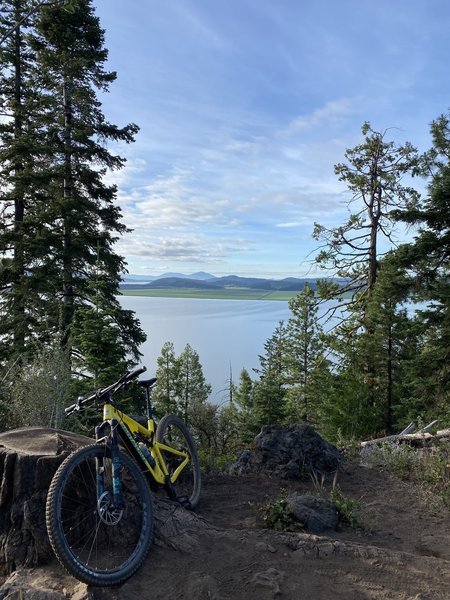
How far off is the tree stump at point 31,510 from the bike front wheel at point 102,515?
20 cm

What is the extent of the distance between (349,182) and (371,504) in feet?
53.4

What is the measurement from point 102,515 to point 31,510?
0.61 meters

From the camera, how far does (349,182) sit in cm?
1894

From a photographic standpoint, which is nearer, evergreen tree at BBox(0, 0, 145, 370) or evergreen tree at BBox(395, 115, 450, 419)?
evergreen tree at BBox(395, 115, 450, 419)

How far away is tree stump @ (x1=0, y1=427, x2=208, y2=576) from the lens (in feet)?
10.5

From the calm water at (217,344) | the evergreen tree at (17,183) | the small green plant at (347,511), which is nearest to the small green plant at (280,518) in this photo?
the small green plant at (347,511)

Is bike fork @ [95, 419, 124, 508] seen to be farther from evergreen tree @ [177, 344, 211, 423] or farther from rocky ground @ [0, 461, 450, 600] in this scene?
evergreen tree @ [177, 344, 211, 423]

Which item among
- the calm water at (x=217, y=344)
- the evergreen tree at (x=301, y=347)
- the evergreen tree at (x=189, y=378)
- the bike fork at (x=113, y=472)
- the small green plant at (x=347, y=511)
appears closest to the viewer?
the bike fork at (x=113, y=472)

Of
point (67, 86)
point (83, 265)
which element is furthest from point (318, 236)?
point (67, 86)

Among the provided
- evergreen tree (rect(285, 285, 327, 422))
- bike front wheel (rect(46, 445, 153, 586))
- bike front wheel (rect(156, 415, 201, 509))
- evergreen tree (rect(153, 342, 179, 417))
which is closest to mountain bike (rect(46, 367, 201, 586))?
bike front wheel (rect(46, 445, 153, 586))

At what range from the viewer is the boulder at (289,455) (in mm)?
5984

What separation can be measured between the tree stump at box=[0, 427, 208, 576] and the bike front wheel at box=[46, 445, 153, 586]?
20cm

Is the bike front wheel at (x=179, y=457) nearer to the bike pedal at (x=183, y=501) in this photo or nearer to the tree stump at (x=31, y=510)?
the bike pedal at (x=183, y=501)

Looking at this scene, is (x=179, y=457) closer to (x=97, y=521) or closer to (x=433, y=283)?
(x=97, y=521)
